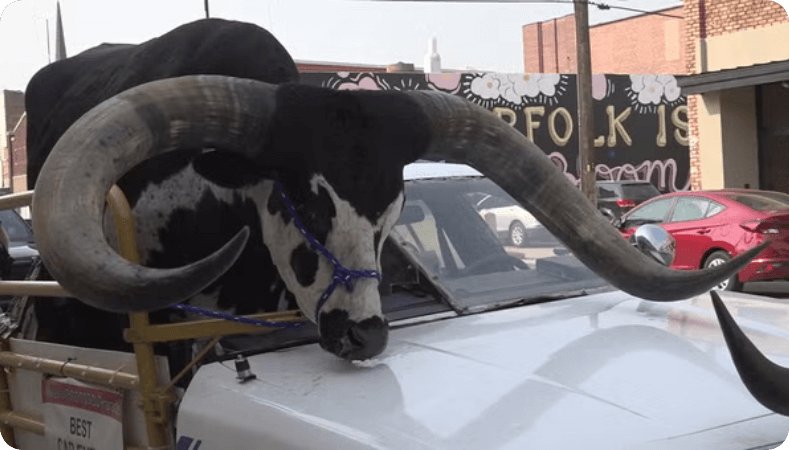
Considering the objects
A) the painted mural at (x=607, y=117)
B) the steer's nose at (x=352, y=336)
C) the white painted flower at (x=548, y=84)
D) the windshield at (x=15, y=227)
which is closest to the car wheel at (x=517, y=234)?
the steer's nose at (x=352, y=336)

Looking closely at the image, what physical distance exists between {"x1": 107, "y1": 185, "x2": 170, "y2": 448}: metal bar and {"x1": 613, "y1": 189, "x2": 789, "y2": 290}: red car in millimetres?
10893

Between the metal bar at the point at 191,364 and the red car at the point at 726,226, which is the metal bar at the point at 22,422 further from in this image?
the red car at the point at 726,226

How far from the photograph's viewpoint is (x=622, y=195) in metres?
24.5

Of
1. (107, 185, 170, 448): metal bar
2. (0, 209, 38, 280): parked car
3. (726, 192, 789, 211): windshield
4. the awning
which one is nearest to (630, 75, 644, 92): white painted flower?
the awning

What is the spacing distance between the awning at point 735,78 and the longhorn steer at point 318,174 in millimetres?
17553

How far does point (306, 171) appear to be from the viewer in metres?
3.58

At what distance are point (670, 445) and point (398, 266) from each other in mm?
1937

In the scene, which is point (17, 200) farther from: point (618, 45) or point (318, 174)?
point (618, 45)

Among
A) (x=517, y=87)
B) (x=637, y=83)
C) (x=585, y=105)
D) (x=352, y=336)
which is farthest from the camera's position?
(x=637, y=83)

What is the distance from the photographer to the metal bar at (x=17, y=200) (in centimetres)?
380

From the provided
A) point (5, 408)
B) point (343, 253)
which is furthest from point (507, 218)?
point (5, 408)

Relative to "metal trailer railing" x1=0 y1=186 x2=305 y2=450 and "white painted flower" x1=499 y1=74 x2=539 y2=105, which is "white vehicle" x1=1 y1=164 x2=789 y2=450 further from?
"white painted flower" x1=499 y1=74 x2=539 y2=105

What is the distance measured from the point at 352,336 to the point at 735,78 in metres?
19.7

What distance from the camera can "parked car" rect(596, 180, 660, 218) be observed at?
949 inches
